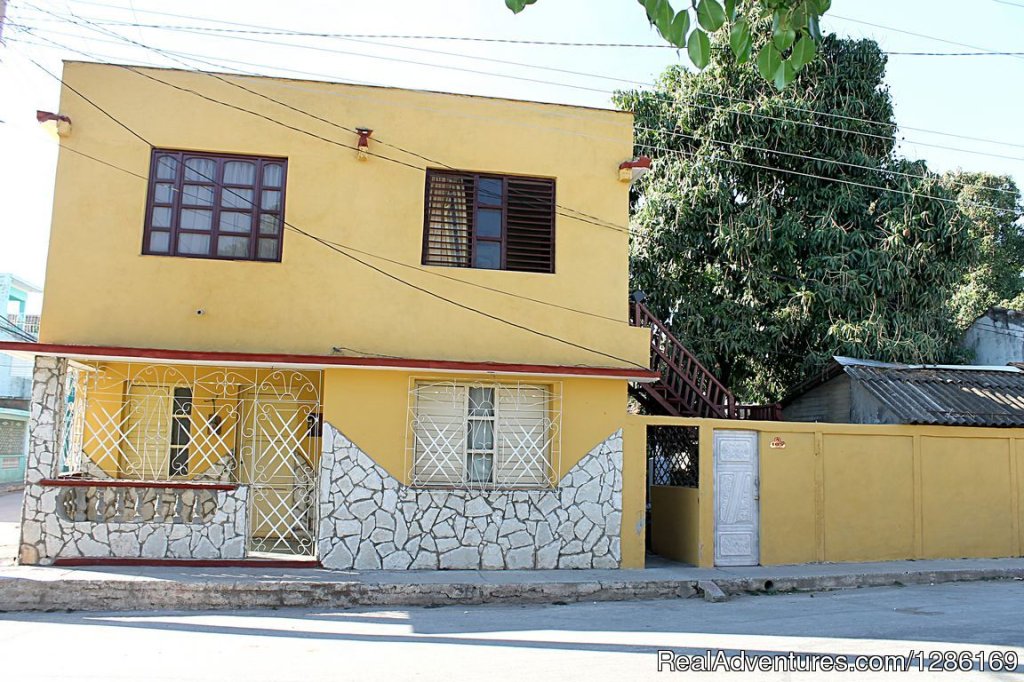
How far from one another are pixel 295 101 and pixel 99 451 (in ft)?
18.7

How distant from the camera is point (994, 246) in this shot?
2922 cm

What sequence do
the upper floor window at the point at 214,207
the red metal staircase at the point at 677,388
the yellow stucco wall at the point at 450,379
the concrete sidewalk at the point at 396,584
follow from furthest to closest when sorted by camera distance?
the red metal staircase at the point at 677,388
the upper floor window at the point at 214,207
the yellow stucco wall at the point at 450,379
the concrete sidewalk at the point at 396,584

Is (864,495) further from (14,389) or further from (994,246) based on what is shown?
(14,389)

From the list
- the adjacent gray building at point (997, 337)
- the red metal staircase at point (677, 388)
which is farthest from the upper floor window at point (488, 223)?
the adjacent gray building at point (997, 337)

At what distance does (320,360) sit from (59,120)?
4737mm

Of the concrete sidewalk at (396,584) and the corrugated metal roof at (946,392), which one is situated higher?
the corrugated metal roof at (946,392)

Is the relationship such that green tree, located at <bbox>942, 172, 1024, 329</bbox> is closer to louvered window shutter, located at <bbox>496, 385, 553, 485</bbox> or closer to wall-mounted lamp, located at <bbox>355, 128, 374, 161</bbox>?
louvered window shutter, located at <bbox>496, 385, 553, 485</bbox>

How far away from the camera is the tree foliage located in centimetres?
401

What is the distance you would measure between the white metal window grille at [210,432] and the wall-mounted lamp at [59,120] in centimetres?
318

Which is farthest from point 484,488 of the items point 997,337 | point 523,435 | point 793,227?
point 997,337

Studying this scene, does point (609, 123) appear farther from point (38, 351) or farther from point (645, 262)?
point (38, 351)

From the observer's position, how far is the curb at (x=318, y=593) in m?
9.81

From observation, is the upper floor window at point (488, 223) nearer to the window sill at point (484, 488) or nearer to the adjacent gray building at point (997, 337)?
the window sill at point (484, 488)

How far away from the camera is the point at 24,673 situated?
258 inches
